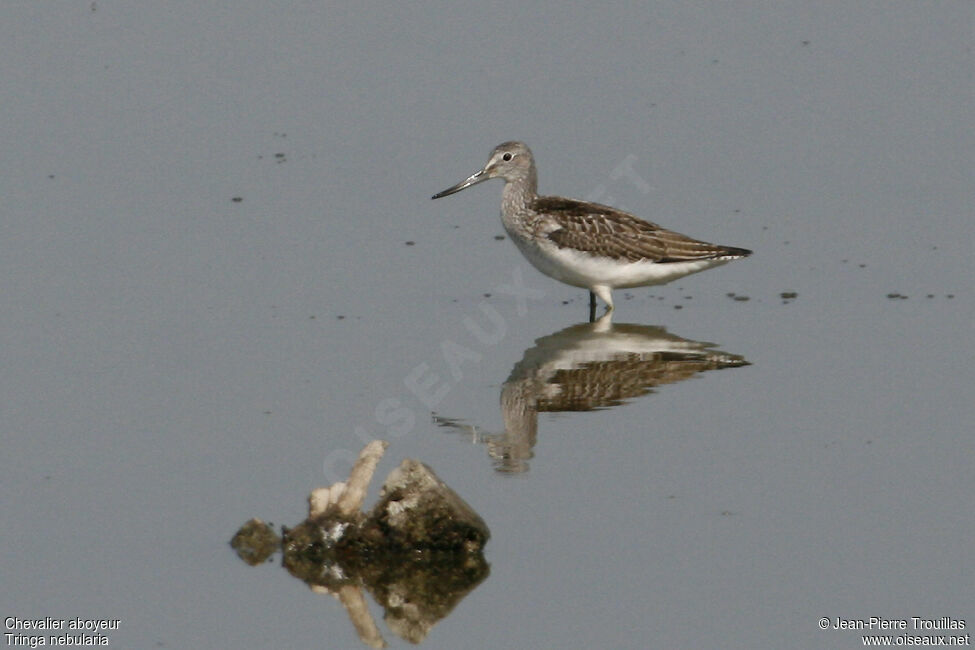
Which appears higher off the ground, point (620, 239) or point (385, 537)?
point (620, 239)

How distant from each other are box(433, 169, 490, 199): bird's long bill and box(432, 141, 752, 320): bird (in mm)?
832

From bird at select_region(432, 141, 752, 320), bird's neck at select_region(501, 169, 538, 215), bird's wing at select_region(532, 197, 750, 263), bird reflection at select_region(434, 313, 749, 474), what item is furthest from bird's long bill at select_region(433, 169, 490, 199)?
bird reflection at select_region(434, 313, 749, 474)

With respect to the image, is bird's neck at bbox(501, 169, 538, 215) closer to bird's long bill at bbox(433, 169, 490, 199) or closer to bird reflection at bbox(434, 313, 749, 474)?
bird's long bill at bbox(433, 169, 490, 199)

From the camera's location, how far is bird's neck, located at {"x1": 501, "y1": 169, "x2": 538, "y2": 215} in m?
16.9

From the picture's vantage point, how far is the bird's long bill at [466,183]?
57.8 ft

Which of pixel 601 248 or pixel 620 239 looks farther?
pixel 620 239

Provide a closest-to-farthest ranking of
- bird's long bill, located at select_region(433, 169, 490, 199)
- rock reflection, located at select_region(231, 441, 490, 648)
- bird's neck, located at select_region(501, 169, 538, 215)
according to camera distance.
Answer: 1. rock reflection, located at select_region(231, 441, 490, 648)
2. bird's neck, located at select_region(501, 169, 538, 215)
3. bird's long bill, located at select_region(433, 169, 490, 199)

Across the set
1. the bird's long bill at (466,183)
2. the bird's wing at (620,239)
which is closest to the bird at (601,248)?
A: the bird's wing at (620,239)

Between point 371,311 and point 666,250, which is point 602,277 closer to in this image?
point 666,250

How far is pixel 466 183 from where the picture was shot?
17766mm

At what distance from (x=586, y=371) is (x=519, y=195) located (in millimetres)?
3250

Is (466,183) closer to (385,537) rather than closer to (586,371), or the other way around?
(586,371)

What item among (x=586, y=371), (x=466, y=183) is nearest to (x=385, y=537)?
(x=586, y=371)

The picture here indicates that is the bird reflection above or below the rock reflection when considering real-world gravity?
above
